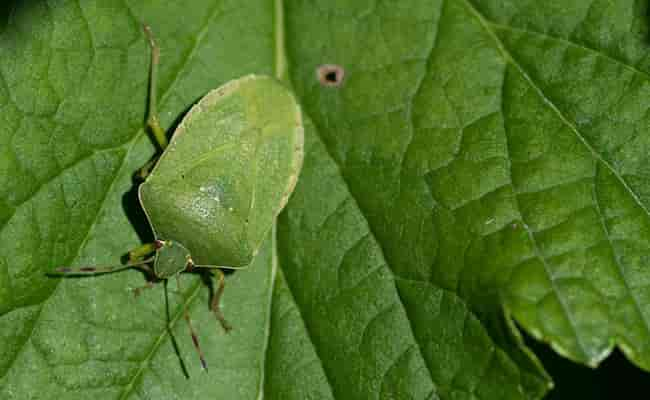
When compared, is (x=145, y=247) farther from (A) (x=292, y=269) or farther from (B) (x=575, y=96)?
(B) (x=575, y=96)

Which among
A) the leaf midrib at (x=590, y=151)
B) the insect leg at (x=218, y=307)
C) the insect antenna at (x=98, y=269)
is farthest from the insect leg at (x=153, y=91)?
the leaf midrib at (x=590, y=151)

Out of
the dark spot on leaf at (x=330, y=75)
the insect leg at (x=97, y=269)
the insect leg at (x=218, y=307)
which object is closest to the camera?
the insect leg at (x=97, y=269)

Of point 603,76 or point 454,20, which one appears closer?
point 603,76

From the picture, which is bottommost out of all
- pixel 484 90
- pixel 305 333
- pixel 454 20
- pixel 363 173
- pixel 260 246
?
pixel 305 333

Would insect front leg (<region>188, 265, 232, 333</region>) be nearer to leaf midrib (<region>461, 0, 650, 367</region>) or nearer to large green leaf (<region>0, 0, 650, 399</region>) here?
large green leaf (<region>0, 0, 650, 399</region>)

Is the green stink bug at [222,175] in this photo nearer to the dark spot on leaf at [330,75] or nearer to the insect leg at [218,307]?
the insect leg at [218,307]

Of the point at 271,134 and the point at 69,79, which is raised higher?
the point at 69,79

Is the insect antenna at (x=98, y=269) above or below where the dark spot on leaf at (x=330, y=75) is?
below

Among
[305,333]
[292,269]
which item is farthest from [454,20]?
[305,333]
